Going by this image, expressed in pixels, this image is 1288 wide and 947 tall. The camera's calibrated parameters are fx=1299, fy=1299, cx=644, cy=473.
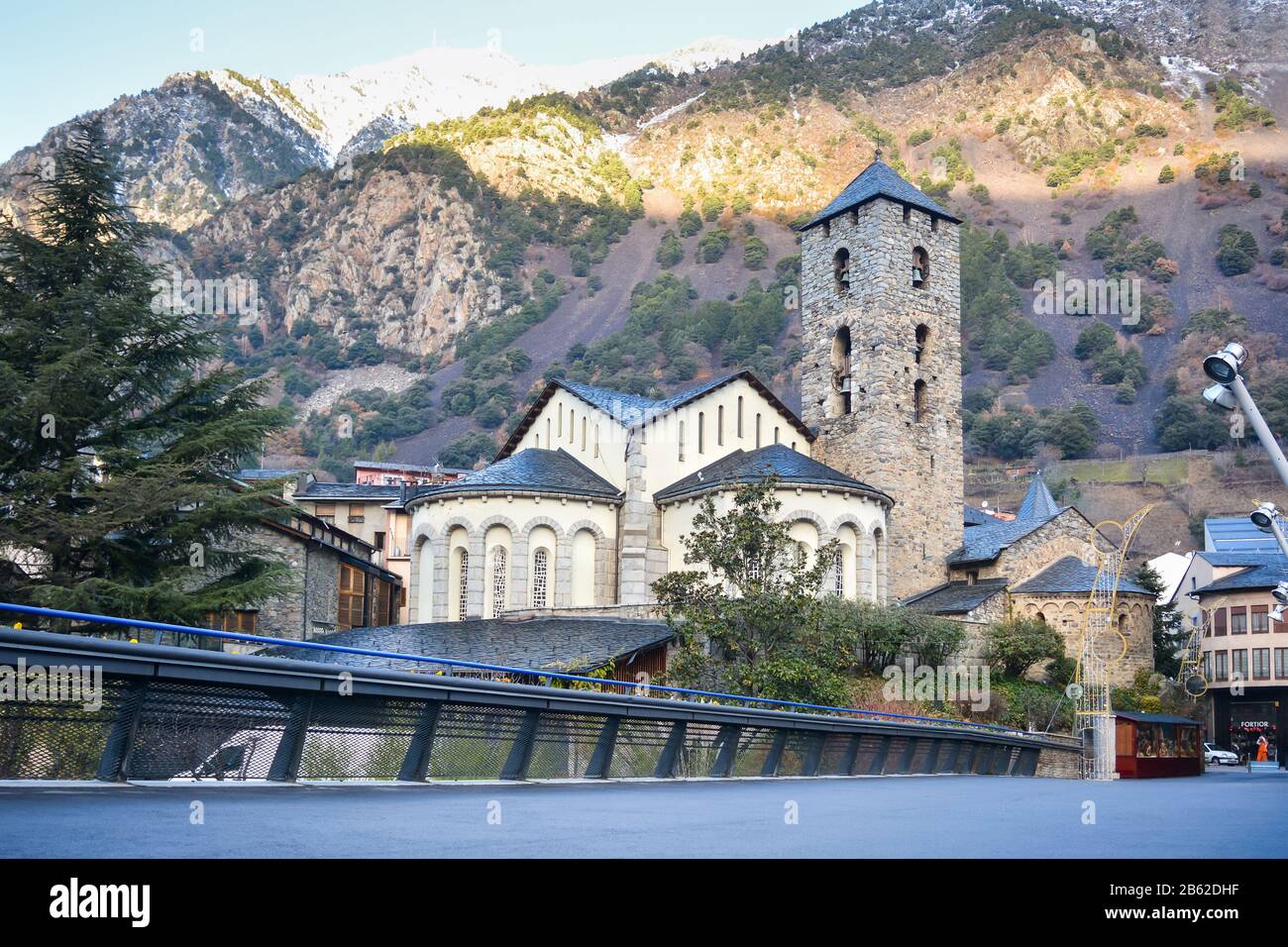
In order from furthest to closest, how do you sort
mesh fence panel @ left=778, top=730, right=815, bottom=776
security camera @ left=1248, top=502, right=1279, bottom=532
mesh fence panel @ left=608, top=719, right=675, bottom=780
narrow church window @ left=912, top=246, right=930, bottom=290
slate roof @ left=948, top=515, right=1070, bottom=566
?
narrow church window @ left=912, top=246, right=930, bottom=290, slate roof @ left=948, top=515, right=1070, bottom=566, security camera @ left=1248, top=502, right=1279, bottom=532, mesh fence panel @ left=778, top=730, right=815, bottom=776, mesh fence panel @ left=608, top=719, right=675, bottom=780

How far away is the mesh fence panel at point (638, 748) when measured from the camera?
1472cm

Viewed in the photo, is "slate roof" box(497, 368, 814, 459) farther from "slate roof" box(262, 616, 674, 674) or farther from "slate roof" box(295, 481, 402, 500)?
"slate roof" box(295, 481, 402, 500)

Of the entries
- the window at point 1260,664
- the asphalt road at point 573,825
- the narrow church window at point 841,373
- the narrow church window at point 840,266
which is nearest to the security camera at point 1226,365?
the asphalt road at point 573,825

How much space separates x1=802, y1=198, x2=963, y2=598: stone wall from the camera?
5156 cm

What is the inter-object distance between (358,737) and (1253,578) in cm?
7336

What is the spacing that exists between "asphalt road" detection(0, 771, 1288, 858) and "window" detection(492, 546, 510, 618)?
34.0m

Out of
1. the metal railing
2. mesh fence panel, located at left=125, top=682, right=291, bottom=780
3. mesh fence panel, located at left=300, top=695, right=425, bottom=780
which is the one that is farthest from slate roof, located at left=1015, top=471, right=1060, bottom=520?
mesh fence panel, located at left=125, top=682, right=291, bottom=780

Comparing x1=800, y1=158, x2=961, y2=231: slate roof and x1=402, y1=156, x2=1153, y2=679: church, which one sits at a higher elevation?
x1=800, y1=158, x2=961, y2=231: slate roof

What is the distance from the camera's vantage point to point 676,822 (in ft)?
27.0

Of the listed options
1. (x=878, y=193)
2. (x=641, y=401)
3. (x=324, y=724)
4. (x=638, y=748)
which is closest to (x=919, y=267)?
(x=878, y=193)

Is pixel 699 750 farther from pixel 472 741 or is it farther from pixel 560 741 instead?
pixel 472 741
